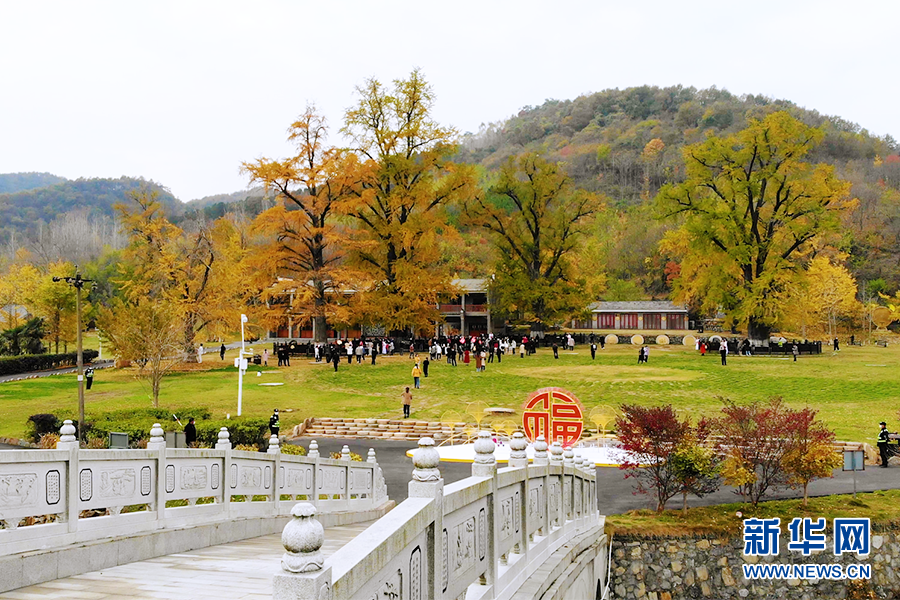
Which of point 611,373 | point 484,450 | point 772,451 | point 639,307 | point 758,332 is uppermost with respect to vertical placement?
point 639,307

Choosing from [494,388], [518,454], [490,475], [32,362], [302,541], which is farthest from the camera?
[32,362]

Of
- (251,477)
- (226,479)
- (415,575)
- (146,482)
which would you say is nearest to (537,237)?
(251,477)

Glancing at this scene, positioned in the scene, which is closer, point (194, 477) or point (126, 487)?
point (126, 487)

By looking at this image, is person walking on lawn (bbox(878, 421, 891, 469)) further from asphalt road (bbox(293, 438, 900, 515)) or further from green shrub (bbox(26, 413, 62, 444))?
green shrub (bbox(26, 413, 62, 444))

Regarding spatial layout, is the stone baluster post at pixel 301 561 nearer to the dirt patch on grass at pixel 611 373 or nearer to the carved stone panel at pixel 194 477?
the carved stone panel at pixel 194 477

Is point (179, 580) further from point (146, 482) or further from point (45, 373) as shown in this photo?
point (45, 373)

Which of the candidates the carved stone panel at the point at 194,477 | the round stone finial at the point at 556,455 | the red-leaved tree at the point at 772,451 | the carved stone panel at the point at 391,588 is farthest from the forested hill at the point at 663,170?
the carved stone panel at the point at 391,588

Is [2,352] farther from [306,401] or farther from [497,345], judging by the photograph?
[497,345]

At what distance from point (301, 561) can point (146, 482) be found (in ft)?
21.3

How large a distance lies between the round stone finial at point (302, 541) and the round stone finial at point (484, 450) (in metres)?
3.07

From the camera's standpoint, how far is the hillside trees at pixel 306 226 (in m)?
47.9

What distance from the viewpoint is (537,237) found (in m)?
58.2

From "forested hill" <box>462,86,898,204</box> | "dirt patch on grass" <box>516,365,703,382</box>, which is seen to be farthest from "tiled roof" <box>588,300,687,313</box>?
"forested hill" <box>462,86,898,204</box>

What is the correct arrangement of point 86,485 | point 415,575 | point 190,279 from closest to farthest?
point 415,575 → point 86,485 → point 190,279
